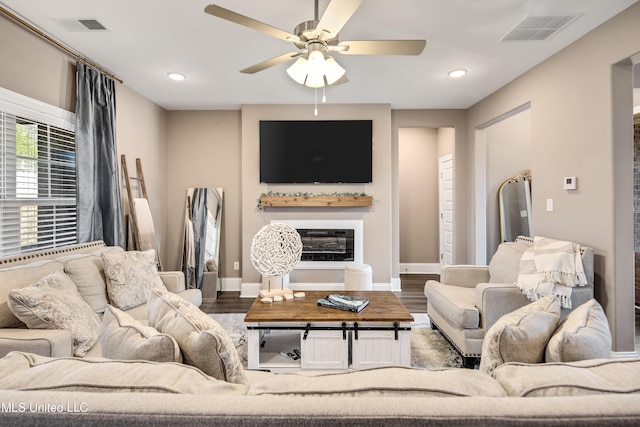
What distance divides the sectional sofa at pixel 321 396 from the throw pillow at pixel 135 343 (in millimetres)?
120

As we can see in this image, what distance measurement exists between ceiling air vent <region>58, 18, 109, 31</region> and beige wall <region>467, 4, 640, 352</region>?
12.8 ft

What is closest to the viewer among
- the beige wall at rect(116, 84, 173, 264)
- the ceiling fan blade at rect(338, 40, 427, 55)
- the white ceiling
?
the ceiling fan blade at rect(338, 40, 427, 55)

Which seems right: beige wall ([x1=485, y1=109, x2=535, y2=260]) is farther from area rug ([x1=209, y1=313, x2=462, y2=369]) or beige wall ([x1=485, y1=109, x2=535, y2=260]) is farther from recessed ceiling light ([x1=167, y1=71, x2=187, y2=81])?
recessed ceiling light ([x1=167, y1=71, x2=187, y2=81])

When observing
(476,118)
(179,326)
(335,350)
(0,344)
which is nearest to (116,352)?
(179,326)

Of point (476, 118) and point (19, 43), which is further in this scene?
point (476, 118)

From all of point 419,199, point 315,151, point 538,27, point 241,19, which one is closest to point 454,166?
point 419,199

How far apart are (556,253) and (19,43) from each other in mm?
4376

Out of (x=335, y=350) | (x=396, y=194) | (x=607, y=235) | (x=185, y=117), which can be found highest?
(x=185, y=117)

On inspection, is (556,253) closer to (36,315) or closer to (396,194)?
(396,194)

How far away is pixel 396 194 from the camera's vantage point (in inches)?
202

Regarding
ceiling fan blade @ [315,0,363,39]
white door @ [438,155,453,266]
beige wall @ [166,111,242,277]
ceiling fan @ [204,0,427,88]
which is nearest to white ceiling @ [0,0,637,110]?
ceiling fan @ [204,0,427,88]

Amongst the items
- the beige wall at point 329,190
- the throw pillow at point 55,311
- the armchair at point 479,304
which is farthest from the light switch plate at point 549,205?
the throw pillow at point 55,311

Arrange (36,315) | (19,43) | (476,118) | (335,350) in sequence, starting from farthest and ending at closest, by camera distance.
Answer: (476,118), (19,43), (335,350), (36,315)

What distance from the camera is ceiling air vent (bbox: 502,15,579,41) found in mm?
2602
